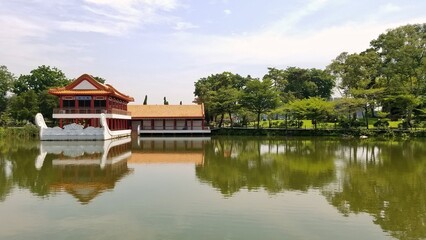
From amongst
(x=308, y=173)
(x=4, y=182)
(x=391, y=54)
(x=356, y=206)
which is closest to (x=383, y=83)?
(x=391, y=54)

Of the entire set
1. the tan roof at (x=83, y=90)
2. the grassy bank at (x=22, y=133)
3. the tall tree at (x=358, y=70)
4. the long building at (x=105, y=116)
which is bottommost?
the grassy bank at (x=22, y=133)

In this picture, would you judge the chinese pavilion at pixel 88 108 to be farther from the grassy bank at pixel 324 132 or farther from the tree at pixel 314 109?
the tree at pixel 314 109

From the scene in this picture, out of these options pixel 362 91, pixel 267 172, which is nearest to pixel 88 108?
pixel 267 172

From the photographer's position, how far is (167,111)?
43000 millimetres

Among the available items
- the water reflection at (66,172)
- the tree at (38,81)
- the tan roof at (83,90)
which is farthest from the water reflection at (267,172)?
the tree at (38,81)

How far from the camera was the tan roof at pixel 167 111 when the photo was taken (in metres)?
42.2

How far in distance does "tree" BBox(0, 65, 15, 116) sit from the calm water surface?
41.4m

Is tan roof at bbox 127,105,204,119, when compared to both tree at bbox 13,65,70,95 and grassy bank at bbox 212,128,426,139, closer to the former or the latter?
grassy bank at bbox 212,128,426,139

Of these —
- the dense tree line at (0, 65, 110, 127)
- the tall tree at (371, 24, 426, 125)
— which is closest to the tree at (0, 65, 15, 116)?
the dense tree line at (0, 65, 110, 127)

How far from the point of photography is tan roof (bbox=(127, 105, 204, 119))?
42.2 meters

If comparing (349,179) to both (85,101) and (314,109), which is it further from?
(85,101)

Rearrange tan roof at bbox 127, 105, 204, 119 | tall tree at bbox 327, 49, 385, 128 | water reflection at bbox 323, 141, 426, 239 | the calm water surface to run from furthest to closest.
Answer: tall tree at bbox 327, 49, 385, 128, tan roof at bbox 127, 105, 204, 119, water reflection at bbox 323, 141, 426, 239, the calm water surface

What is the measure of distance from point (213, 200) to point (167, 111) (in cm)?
3318

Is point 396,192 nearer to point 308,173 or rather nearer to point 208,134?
point 308,173
